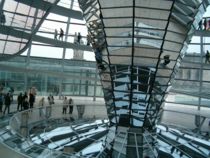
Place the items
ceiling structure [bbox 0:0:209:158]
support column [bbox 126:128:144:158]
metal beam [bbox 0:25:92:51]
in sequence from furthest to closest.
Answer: metal beam [bbox 0:25:92:51], ceiling structure [bbox 0:0:209:158], support column [bbox 126:128:144:158]

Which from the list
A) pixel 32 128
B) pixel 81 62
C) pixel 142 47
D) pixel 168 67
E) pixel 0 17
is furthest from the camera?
pixel 81 62

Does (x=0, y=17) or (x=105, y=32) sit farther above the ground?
(x=0, y=17)

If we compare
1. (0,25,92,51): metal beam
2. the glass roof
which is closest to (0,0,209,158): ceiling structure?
(0,25,92,51): metal beam

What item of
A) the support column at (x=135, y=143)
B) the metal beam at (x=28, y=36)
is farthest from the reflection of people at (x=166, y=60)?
the metal beam at (x=28, y=36)

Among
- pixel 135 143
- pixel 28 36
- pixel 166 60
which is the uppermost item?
pixel 28 36

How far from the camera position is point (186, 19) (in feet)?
38.1

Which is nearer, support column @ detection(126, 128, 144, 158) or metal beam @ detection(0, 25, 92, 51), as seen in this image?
support column @ detection(126, 128, 144, 158)

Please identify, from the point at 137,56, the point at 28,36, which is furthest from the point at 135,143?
the point at 28,36

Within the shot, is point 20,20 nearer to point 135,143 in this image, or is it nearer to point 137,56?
point 137,56

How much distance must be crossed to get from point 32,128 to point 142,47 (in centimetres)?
532

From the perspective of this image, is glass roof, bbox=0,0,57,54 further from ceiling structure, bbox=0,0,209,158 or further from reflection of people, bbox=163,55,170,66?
reflection of people, bbox=163,55,170,66

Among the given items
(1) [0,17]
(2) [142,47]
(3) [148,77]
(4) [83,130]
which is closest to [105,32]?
(2) [142,47]

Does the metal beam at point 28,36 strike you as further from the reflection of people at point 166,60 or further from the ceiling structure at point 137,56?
the reflection of people at point 166,60

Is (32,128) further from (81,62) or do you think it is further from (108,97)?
(81,62)
